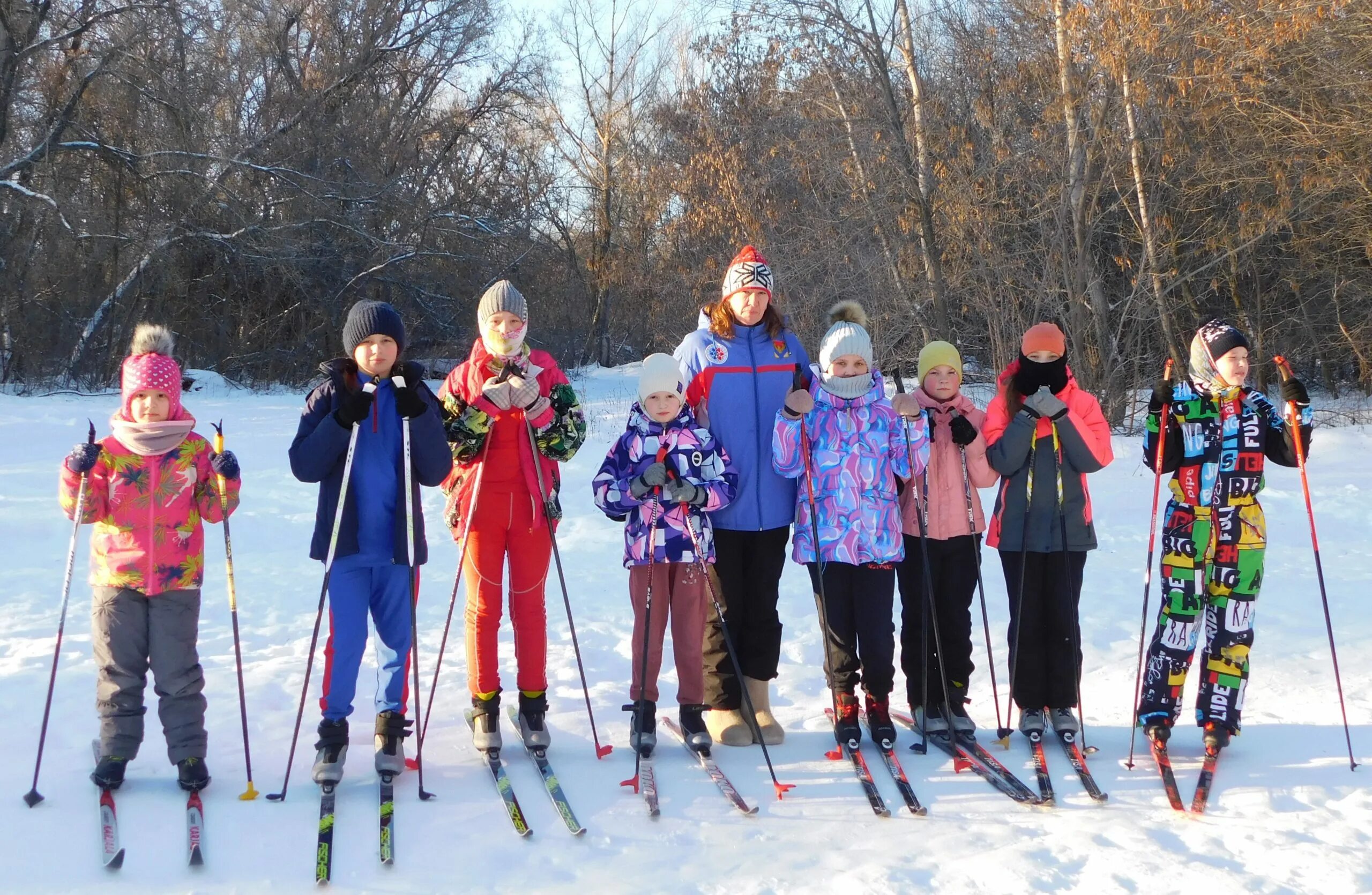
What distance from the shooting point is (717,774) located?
3490 millimetres

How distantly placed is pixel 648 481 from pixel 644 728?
878 mm

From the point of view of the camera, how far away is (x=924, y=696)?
12.6 ft

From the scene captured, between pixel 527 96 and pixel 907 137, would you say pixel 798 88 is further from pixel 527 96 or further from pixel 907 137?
pixel 527 96

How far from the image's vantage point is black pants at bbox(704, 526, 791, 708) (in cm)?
386

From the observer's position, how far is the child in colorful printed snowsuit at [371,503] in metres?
3.36

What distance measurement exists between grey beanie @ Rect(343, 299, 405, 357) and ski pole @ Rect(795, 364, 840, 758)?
1381 mm

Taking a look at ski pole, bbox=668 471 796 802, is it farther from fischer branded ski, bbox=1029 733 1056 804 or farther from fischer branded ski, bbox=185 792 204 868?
fischer branded ski, bbox=185 792 204 868

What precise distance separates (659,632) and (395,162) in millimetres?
17041

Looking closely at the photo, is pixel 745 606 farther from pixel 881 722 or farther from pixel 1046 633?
pixel 1046 633

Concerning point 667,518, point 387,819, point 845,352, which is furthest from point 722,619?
point 387,819

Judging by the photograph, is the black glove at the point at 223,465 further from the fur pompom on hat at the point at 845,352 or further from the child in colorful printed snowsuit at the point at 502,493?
the fur pompom on hat at the point at 845,352

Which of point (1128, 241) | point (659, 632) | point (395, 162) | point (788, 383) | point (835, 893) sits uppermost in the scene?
point (395, 162)

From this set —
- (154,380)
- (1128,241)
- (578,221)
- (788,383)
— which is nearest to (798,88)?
(1128,241)

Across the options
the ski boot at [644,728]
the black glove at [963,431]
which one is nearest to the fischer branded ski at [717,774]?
the ski boot at [644,728]
